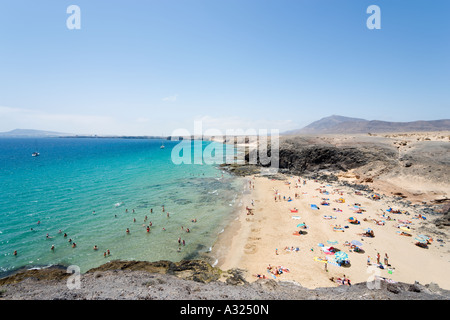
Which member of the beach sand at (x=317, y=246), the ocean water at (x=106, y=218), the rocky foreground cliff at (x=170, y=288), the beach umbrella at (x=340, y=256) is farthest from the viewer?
the ocean water at (x=106, y=218)

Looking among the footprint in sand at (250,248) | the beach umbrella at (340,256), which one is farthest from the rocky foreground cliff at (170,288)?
the beach umbrella at (340,256)

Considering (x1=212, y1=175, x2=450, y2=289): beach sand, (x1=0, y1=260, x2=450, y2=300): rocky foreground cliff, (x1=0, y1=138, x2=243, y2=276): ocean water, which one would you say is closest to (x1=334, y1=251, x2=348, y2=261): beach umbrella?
(x1=212, y1=175, x2=450, y2=289): beach sand

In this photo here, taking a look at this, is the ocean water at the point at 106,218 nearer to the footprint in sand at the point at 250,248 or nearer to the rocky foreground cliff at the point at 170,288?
the rocky foreground cliff at the point at 170,288

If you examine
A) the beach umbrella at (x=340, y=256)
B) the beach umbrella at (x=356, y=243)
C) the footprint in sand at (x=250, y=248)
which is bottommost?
the footprint in sand at (x=250, y=248)

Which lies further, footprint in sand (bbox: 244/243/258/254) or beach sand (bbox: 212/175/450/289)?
footprint in sand (bbox: 244/243/258/254)

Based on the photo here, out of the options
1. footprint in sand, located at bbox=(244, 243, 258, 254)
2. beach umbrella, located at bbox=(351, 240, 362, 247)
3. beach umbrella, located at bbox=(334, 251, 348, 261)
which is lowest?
footprint in sand, located at bbox=(244, 243, 258, 254)

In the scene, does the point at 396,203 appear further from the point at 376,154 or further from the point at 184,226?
the point at 184,226

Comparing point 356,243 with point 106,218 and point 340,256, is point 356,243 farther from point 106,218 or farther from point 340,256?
point 106,218

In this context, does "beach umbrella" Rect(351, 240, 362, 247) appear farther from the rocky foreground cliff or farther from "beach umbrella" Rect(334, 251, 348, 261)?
the rocky foreground cliff
